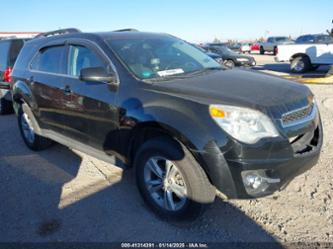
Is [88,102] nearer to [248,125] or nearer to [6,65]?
[248,125]

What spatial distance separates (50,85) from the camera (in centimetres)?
435

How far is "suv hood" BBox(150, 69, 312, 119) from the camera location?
272 cm

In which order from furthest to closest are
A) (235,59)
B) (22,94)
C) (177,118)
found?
(235,59), (22,94), (177,118)

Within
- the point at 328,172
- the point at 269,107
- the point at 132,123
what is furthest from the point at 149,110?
the point at 328,172

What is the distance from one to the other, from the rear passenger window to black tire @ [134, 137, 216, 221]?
1937 mm

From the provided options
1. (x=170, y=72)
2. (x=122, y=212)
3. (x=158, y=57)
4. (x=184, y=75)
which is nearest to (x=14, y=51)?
(x=158, y=57)

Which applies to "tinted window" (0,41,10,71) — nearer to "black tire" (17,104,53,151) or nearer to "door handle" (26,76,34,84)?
"black tire" (17,104,53,151)

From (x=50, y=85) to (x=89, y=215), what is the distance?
1.97 meters

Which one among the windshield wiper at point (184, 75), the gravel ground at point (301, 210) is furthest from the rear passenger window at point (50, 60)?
the gravel ground at point (301, 210)

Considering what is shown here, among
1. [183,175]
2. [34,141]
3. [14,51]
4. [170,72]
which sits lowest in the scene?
[34,141]

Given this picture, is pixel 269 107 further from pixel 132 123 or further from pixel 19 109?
pixel 19 109

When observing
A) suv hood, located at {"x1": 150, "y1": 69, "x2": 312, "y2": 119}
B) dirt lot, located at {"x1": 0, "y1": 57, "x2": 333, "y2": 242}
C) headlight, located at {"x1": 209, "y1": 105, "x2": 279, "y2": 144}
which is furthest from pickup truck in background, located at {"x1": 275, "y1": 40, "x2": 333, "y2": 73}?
headlight, located at {"x1": 209, "y1": 105, "x2": 279, "y2": 144}

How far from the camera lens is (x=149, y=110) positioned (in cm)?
301

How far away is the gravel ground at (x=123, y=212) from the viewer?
2.96 metres
